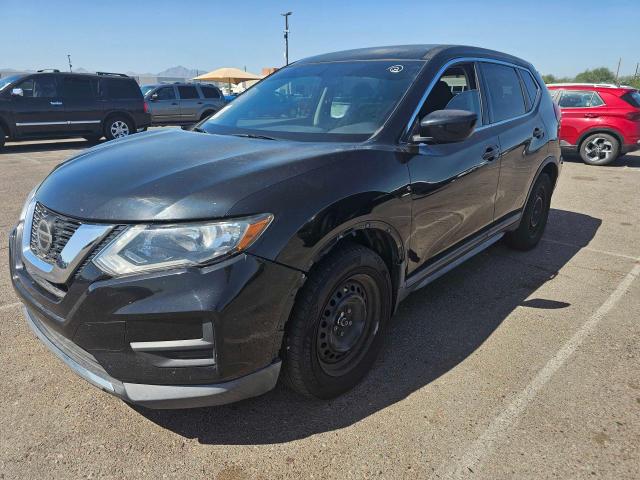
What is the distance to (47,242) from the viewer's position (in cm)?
212

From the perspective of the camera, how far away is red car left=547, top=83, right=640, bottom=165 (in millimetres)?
10297

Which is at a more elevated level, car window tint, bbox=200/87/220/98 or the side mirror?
car window tint, bbox=200/87/220/98

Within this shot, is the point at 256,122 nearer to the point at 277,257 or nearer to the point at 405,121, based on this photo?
the point at 405,121

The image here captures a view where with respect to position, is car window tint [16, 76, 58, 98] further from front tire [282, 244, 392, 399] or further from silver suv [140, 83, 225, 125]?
front tire [282, 244, 392, 399]

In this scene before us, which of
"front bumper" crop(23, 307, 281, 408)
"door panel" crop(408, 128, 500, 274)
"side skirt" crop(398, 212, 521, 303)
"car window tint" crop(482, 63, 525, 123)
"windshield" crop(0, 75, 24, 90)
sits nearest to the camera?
"front bumper" crop(23, 307, 281, 408)

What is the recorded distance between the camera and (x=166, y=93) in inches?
675

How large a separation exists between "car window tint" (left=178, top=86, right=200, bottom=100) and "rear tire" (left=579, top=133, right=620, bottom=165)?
13.1 m

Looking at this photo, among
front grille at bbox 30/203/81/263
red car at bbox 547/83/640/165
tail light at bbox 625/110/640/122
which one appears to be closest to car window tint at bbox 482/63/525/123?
front grille at bbox 30/203/81/263

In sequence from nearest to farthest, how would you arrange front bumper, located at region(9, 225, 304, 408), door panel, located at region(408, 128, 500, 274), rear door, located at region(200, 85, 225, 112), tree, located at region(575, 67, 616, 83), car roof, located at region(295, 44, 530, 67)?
front bumper, located at region(9, 225, 304, 408)
door panel, located at region(408, 128, 500, 274)
car roof, located at region(295, 44, 530, 67)
rear door, located at region(200, 85, 225, 112)
tree, located at region(575, 67, 616, 83)

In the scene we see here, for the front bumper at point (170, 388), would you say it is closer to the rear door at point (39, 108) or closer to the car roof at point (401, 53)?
the car roof at point (401, 53)

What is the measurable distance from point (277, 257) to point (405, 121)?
1.30 metres

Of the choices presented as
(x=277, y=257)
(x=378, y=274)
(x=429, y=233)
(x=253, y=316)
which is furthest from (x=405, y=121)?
(x=253, y=316)

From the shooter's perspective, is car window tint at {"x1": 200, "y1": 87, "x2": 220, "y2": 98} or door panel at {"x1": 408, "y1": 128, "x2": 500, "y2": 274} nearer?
door panel at {"x1": 408, "y1": 128, "x2": 500, "y2": 274}

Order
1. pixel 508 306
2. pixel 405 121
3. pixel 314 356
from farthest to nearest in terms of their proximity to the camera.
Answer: pixel 508 306 < pixel 405 121 < pixel 314 356
